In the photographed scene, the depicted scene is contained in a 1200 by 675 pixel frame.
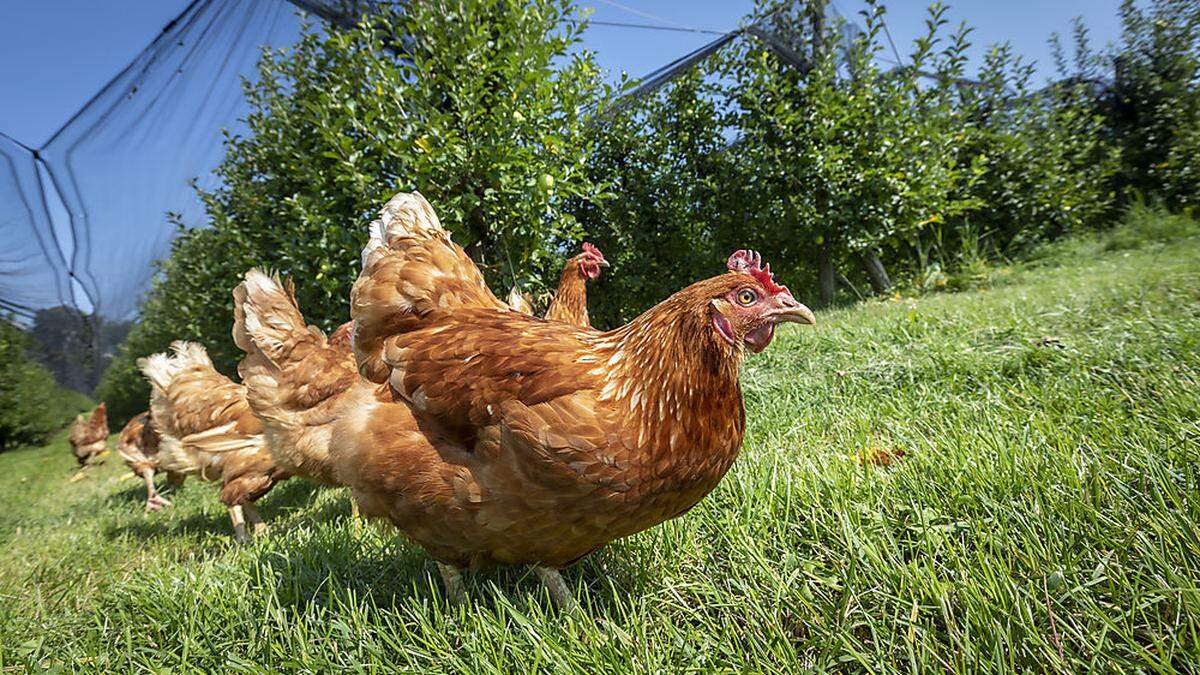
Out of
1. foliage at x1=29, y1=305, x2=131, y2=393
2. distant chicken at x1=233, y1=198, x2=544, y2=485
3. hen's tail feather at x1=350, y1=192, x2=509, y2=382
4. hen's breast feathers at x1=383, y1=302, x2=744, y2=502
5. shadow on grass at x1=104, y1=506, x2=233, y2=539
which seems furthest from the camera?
foliage at x1=29, y1=305, x2=131, y2=393

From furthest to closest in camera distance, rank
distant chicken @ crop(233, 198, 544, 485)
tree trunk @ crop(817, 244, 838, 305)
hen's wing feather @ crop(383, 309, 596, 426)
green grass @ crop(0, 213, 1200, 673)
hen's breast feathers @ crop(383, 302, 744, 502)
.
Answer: tree trunk @ crop(817, 244, 838, 305) → distant chicken @ crop(233, 198, 544, 485) → hen's wing feather @ crop(383, 309, 596, 426) → hen's breast feathers @ crop(383, 302, 744, 502) → green grass @ crop(0, 213, 1200, 673)

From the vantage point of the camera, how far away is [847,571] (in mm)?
1267

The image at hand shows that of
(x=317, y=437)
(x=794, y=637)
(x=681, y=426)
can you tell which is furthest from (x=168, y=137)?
(x=794, y=637)

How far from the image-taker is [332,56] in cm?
430

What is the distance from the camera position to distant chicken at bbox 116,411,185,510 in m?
4.36

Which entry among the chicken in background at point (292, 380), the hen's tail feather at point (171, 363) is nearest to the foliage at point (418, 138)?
the hen's tail feather at point (171, 363)

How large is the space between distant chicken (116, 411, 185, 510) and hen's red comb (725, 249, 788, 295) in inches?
200

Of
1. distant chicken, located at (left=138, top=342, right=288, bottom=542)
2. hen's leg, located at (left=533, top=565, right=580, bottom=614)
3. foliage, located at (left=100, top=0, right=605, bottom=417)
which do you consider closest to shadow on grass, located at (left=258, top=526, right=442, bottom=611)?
hen's leg, located at (left=533, top=565, right=580, bottom=614)

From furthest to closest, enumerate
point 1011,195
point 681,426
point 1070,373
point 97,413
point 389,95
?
point 1011,195, point 97,413, point 389,95, point 1070,373, point 681,426

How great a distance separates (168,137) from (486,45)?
393 cm

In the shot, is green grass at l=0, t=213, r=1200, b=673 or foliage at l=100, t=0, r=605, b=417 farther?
foliage at l=100, t=0, r=605, b=417

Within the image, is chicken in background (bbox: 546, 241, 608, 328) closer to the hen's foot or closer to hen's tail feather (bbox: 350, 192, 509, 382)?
hen's tail feather (bbox: 350, 192, 509, 382)

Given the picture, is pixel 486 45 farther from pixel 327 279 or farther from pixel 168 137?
pixel 168 137

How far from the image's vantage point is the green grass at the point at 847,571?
3.47ft
